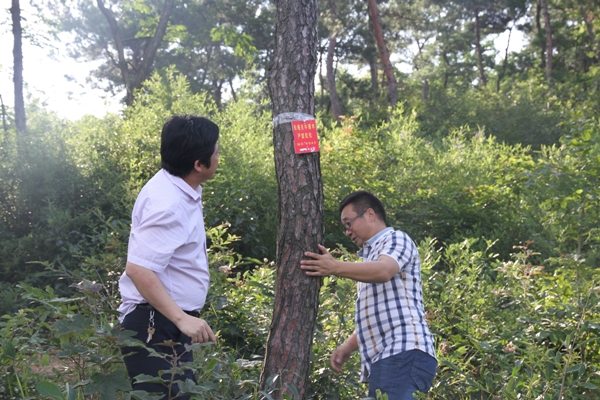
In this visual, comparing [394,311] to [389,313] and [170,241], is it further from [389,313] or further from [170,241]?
[170,241]

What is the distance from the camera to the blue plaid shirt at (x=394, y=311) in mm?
2779

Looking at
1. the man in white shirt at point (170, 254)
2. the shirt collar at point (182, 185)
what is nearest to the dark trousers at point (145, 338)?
the man in white shirt at point (170, 254)

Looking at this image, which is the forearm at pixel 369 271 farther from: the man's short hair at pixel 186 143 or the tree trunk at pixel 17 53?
the tree trunk at pixel 17 53

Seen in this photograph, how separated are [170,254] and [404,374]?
1.18m

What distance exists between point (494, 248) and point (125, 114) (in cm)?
706

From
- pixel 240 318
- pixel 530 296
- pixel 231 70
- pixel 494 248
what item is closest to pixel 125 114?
pixel 494 248

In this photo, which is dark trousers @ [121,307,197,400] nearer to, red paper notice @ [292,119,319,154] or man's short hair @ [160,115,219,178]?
man's short hair @ [160,115,219,178]

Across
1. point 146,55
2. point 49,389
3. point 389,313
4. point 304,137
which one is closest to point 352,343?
point 389,313

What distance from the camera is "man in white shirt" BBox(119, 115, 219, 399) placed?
2.33 meters

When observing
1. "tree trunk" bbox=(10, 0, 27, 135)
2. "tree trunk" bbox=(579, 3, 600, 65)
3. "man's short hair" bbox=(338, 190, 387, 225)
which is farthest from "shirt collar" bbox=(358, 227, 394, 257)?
"tree trunk" bbox=(579, 3, 600, 65)

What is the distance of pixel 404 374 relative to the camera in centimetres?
272

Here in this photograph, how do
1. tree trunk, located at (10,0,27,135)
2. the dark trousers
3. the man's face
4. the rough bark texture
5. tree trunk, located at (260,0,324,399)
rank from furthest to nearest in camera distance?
1. the rough bark texture
2. tree trunk, located at (10,0,27,135)
3. the man's face
4. tree trunk, located at (260,0,324,399)
5. the dark trousers

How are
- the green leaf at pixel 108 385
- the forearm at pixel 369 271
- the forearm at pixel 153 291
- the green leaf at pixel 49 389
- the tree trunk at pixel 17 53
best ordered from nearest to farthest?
the green leaf at pixel 49 389 < the green leaf at pixel 108 385 < the forearm at pixel 153 291 < the forearm at pixel 369 271 < the tree trunk at pixel 17 53

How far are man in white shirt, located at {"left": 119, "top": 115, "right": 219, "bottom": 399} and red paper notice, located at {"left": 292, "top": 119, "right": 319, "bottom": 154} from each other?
21.9 inches
